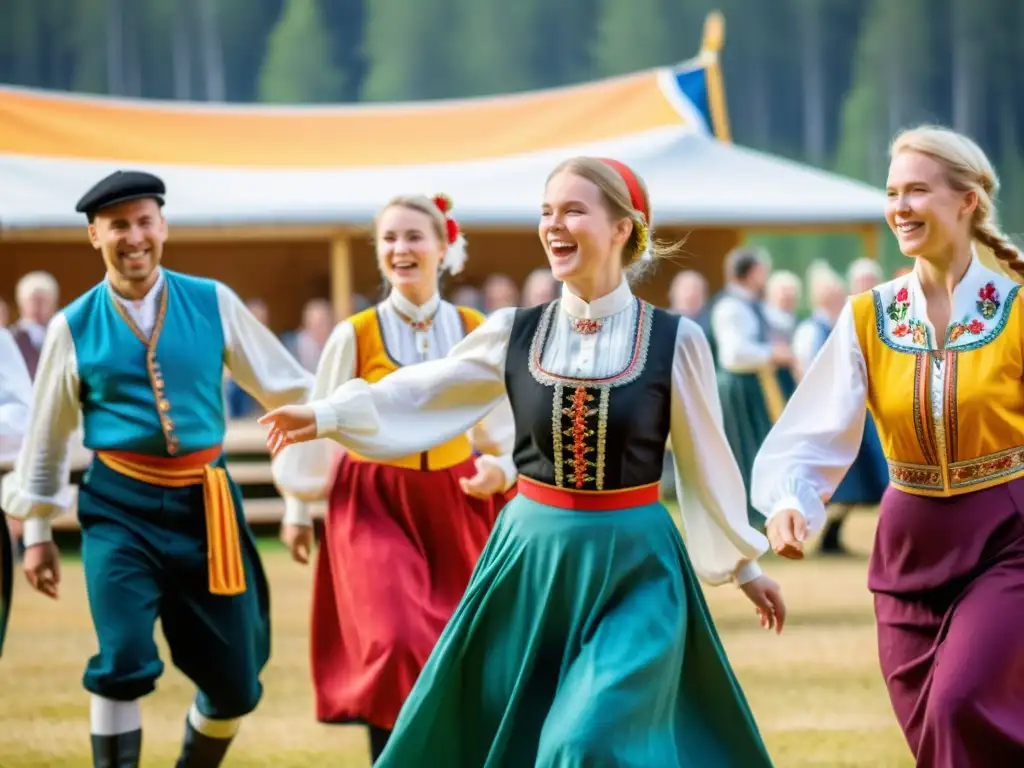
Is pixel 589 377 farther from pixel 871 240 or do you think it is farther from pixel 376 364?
pixel 871 240

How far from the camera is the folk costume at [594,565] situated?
2963 millimetres

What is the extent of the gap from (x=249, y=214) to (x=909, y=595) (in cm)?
730

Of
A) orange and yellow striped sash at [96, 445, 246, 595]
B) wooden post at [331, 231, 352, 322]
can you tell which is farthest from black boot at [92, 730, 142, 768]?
wooden post at [331, 231, 352, 322]

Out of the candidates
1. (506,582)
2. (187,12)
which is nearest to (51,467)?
(506,582)

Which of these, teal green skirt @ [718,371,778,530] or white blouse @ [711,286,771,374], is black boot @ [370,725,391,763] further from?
white blouse @ [711,286,771,374]

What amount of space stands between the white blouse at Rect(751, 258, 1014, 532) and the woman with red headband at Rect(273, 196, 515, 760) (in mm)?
1068

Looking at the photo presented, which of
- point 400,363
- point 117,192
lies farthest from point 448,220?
point 117,192

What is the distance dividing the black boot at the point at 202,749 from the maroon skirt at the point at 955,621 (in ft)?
5.55

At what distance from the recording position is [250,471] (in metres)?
9.95

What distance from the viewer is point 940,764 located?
2.95m

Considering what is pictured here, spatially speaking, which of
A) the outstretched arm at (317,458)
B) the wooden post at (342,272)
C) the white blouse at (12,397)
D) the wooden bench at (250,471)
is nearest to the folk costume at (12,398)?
the white blouse at (12,397)

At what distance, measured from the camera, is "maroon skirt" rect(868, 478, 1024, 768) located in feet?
9.60

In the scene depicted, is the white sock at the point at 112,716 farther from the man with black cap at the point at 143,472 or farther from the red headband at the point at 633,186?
the red headband at the point at 633,186

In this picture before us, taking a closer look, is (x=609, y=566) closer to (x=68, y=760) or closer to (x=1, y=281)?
(x=68, y=760)
